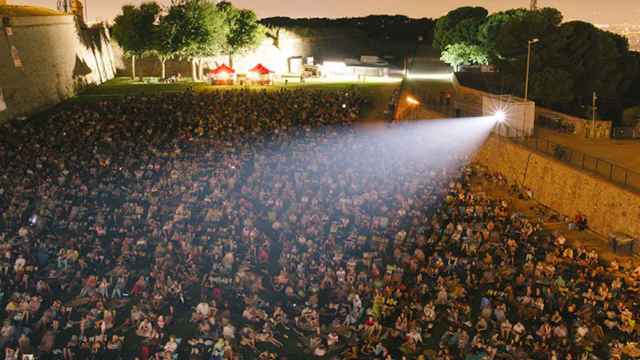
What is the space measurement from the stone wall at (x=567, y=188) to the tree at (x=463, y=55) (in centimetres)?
2722

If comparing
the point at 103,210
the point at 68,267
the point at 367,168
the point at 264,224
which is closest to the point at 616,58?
the point at 367,168

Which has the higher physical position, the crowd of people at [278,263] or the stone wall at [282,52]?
the stone wall at [282,52]

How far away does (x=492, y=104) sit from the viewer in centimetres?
2705

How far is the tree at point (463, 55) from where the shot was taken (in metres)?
51.5

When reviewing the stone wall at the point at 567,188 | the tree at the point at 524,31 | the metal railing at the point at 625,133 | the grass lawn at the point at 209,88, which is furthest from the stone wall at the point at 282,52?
the metal railing at the point at 625,133

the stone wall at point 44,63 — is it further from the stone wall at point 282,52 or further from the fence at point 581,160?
the fence at point 581,160

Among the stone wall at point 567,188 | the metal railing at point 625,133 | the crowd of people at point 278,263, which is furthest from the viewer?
the metal railing at point 625,133

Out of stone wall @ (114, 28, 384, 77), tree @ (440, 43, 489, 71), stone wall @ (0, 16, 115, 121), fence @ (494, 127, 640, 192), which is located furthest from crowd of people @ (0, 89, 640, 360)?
stone wall @ (114, 28, 384, 77)

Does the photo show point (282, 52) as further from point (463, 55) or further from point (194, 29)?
point (463, 55)

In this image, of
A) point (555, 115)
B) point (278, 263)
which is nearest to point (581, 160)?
point (555, 115)

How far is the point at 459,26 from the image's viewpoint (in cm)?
5481

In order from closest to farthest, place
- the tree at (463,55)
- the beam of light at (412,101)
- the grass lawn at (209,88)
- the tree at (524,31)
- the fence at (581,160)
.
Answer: the fence at (581,160), the tree at (524,31), the beam of light at (412,101), the grass lawn at (209,88), the tree at (463,55)

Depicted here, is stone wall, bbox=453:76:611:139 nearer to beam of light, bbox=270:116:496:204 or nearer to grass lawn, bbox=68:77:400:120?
beam of light, bbox=270:116:496:204

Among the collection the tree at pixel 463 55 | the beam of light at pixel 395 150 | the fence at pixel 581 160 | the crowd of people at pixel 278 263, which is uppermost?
the tree at pixel 463 55
